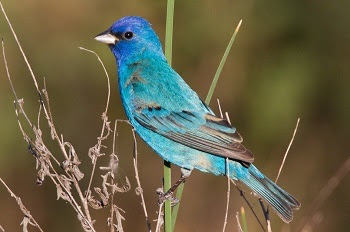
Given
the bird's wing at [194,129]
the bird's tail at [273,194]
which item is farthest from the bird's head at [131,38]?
the bird's tail at [273,194]

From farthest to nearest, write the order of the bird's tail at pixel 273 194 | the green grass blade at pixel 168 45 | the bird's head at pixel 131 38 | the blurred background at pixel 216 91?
the blurred background at pixel 216 91 → the bird's head at pixel 131 38 → the bird's tail at pixel 273 194 → the green grass blade at pixel 168 45

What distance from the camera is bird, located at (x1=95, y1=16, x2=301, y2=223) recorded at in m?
4.53

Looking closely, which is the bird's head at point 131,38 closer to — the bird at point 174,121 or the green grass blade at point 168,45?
the bird at point 174,121

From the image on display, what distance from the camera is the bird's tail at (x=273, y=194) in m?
4.48

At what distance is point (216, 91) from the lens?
6934 millimetres

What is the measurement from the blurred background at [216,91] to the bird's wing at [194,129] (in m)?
1.80

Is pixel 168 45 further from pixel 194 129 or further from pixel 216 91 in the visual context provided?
pixel 216 91

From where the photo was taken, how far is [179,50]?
7113mm

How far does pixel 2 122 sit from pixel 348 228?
290 centimetres

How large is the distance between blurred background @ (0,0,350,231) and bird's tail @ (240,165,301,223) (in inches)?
78.5

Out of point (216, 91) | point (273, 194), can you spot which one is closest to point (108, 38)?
point (273, 194)

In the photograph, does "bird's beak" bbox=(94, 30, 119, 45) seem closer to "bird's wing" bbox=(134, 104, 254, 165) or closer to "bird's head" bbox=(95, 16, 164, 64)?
"bird's head" bbox=(95, 16, 164, 64)

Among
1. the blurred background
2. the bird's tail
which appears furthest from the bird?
the blurred background

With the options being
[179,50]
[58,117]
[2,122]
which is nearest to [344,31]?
[179,50]
